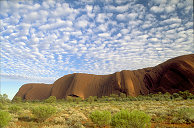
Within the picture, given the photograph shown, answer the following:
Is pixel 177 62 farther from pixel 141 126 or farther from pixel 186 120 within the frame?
pixel 141 126

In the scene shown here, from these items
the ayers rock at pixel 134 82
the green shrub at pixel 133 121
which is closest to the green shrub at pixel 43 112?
the green shrub at pixel 133 121

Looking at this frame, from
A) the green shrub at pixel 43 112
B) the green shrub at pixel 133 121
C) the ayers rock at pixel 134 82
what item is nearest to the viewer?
the green shrub at pixel 133 121

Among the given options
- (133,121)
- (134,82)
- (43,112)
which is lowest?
(134,82)

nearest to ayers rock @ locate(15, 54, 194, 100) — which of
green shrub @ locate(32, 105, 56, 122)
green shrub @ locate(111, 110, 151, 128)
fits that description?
green shrub @ locate(32, 105, 56, 122)

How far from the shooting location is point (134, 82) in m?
50.1

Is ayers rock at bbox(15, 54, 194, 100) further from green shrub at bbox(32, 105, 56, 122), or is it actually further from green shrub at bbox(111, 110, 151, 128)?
green shrub at bbox(111, 110, 151, 128)

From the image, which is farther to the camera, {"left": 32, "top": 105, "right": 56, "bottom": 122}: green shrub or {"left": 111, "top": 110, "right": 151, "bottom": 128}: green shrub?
{"left": 32, "top": 105, "right": 56, "bottom": 122}: green shrub

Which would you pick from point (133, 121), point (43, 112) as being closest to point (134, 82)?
point (43, 112)

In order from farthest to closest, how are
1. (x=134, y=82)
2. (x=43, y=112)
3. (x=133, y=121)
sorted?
(x=134, y=82)
(x=43, y=112)
(x=133, y=121)

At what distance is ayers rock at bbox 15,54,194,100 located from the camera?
40281 mm

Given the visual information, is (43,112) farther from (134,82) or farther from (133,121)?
(134,82)

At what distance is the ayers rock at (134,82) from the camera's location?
40.3 m

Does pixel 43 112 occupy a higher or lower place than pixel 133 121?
lower

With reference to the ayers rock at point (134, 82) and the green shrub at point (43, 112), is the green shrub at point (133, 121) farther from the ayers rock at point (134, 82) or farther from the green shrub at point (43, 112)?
the ayers rock at point (134, 82)
